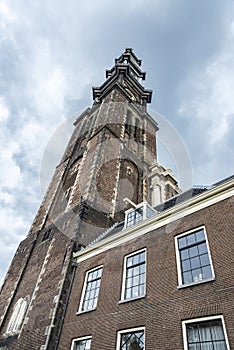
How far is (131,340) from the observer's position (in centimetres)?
923

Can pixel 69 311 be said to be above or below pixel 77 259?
below

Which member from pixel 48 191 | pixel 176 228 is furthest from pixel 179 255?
pixel 48 191

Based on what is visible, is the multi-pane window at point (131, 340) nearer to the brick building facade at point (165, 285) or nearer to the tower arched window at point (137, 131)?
the brick building facade at point (165, 285)

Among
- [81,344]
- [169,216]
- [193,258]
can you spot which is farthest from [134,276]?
[81,344]

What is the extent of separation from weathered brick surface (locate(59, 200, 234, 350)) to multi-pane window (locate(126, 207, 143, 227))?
1789mm

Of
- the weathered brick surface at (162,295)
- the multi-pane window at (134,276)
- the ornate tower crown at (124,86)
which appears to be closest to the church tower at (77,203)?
the ornate tower crown at (124,86)

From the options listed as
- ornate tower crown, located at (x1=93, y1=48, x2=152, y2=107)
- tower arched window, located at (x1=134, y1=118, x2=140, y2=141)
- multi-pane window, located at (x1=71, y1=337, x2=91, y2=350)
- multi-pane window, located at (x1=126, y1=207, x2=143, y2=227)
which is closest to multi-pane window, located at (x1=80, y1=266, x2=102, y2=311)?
multi-pane window, located at (x1=71, y1=337, x2=91, y2=350)

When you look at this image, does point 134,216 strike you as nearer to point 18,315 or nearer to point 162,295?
point 162,295

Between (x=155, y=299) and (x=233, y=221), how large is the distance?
389 centimetres

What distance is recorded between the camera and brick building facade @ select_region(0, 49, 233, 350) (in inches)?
333

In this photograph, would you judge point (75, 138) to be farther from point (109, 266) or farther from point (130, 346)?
point (130, 346)

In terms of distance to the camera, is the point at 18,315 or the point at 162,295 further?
the point at 18,315

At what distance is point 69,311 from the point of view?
1241 centimetres

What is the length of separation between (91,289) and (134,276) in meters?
2.62
